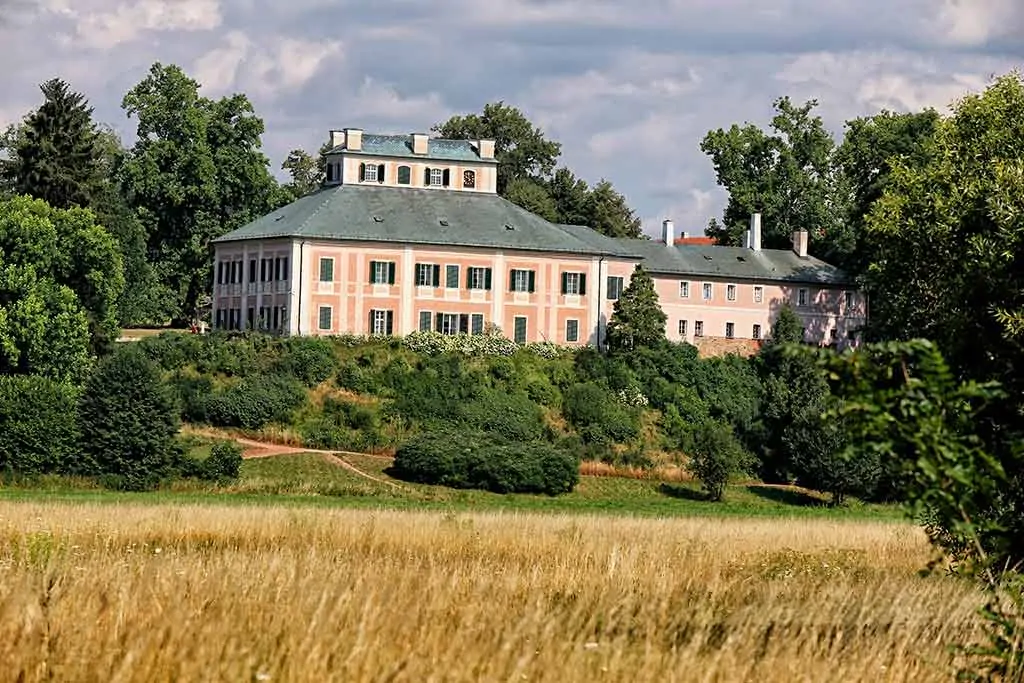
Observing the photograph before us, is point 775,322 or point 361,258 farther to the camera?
point 775,322

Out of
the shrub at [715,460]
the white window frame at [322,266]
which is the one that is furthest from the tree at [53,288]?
the shrub at [715,460]

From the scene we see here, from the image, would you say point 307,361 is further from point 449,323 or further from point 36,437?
point 36,437

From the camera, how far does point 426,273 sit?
84062 mm

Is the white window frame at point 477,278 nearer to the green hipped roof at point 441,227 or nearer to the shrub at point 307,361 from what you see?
the green hipped roof at point 441,227

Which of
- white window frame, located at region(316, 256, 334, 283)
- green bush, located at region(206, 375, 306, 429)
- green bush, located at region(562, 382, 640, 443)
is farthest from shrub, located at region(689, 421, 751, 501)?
white window frame, located at region(316, 256, 334, 283)

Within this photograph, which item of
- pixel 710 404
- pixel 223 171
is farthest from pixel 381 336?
pixel 223 171

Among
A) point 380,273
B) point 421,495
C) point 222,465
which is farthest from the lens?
point 380,273

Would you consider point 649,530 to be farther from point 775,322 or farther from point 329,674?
point 775,322

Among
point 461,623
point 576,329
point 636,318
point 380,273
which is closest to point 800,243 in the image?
point 576,329

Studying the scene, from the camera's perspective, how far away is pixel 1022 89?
1886 inches

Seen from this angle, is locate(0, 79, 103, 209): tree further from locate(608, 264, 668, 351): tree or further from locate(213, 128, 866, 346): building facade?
locate(608, 264, 668, 351): tree

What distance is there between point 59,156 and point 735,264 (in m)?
33.7

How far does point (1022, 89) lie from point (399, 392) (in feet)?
106

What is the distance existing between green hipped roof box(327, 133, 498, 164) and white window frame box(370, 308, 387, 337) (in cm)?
1023
